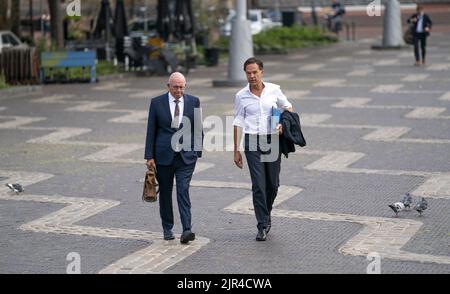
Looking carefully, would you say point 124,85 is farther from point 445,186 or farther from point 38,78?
point 445,186

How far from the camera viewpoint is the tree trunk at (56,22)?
32.2 meters

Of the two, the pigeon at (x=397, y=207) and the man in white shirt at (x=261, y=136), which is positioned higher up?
the man in white shirt at (x=261, y=136)

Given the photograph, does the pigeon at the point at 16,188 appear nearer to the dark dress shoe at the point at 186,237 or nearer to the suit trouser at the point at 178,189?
the suit trouser at the point at 178,189

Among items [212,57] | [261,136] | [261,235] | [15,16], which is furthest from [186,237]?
[15,16]

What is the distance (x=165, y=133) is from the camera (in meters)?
10.8

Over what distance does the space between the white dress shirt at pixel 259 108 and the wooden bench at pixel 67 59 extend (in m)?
17.7

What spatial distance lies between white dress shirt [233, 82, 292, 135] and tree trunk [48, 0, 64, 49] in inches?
851

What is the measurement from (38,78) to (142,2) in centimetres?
3137

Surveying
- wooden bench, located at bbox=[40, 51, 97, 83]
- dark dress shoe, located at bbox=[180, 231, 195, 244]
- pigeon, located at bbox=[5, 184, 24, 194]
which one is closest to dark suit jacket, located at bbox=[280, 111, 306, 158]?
dark dress shoe, located at bbox=[180, 231, 195, 244]

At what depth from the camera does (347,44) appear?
45.8 metres

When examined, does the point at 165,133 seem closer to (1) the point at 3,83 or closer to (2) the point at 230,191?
(2) the point at 230,191

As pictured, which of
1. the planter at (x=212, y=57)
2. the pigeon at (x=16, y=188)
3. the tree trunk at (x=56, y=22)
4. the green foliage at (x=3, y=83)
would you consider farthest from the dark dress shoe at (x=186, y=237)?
the planter at (x=212, y=57)

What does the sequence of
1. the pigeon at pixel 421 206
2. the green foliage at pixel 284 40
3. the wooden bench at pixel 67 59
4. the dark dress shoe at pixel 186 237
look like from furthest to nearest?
the green foliage at pixel 284 40 → the wooden bench at pixel 67 59 → the pigeon at pixel 421 206 → the dark dress shoe at pixel 186 237
